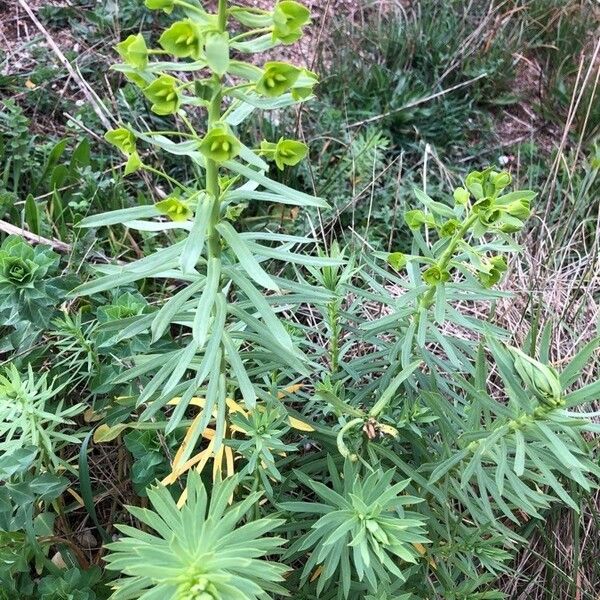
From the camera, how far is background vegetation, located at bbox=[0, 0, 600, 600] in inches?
69.6

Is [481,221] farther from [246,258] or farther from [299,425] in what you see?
[299,425]

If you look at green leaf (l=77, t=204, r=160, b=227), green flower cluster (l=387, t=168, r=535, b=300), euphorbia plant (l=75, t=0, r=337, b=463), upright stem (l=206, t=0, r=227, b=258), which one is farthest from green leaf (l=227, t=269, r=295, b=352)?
green flower cluster (l=387, t=168, r=535, b=300)

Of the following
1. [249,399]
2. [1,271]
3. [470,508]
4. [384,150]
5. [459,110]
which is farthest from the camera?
[459,110]

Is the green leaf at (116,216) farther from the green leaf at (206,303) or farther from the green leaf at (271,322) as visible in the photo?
the green leaf at (271,322)

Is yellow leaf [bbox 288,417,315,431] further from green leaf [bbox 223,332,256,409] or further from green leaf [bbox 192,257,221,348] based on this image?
green leaf [bbox 192,257,221,348]

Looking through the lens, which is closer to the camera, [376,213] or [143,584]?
[143,584]

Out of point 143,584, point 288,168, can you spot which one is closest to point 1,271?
point 143,584

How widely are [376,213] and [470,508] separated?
1.61m

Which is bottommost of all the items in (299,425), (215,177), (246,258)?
(299,425)

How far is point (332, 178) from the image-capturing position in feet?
9.74

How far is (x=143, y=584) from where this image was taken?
43.8 inches

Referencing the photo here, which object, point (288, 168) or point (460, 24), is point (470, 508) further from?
point (460, 24)

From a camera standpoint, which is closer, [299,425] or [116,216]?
[116,216]

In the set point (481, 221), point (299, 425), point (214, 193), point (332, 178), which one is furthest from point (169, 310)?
point (332, 178)
